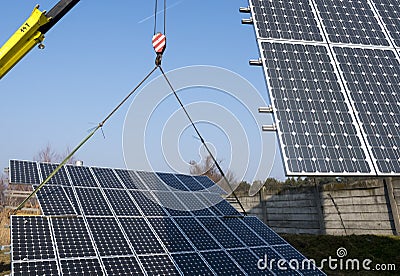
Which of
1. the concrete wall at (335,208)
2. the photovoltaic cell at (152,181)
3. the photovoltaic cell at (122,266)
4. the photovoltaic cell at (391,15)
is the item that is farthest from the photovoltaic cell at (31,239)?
the concrete wall at (335,208)

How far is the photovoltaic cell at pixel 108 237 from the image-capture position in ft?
24.9

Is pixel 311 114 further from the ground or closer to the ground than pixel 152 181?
further from the ground

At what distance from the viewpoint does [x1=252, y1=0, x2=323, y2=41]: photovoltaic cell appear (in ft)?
34.2

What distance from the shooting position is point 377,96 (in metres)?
9.23

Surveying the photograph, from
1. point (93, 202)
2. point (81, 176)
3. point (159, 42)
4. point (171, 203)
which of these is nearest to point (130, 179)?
point (81, 176)

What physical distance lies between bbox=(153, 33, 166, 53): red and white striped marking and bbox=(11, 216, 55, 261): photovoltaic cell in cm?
538

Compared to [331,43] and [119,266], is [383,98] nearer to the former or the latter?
[331,43]

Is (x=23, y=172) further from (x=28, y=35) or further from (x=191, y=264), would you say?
(x=191, y=264)

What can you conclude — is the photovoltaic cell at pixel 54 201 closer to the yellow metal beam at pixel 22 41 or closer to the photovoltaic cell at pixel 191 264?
the photovoltaic cell at pixel 191 264

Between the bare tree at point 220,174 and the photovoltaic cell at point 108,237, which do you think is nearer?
the photovoltaic cell at point 108,237

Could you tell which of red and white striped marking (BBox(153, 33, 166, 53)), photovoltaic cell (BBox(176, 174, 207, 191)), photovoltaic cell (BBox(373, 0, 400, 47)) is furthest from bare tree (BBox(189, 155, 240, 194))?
photovoltaic cell (BBox(373, 0, 400, 47))

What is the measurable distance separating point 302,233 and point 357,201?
12.8ft

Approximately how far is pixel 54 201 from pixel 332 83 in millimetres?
8538

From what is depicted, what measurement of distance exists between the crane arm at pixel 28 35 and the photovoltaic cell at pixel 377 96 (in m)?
8.39
